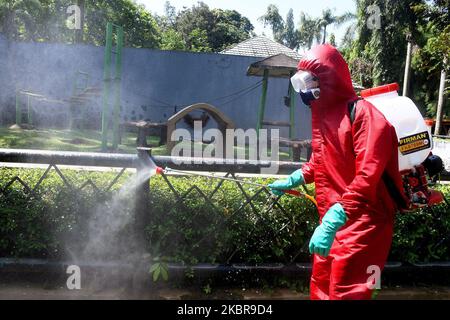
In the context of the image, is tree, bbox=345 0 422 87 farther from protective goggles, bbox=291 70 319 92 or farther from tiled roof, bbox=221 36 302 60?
protective goggles, bbox=291 70 319 92

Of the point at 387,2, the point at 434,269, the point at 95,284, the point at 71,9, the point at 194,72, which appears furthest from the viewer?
the point at 387,2

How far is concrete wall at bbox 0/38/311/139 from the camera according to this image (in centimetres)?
1456

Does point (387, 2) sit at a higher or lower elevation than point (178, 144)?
higher

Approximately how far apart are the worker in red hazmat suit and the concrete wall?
12589 mm

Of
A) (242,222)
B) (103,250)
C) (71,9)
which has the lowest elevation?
(103,250)

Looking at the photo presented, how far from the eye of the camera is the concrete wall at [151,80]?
14562 mm

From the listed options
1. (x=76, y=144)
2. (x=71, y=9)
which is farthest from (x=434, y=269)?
(x=71, y=9)

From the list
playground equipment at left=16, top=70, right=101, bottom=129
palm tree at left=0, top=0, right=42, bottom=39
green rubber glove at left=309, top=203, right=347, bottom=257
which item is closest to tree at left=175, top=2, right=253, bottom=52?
palm tree at left=0, top=0, right=42, bottom=39

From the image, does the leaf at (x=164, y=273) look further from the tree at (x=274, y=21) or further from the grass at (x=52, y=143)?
the tree at (x=274, y=21)

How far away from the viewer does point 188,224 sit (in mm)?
3709

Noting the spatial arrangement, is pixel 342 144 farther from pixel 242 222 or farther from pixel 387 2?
pixel 387 2

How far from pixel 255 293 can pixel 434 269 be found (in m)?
1.63

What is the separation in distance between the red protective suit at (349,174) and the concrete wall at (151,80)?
12.6 m

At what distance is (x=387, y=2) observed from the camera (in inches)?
1076
